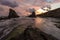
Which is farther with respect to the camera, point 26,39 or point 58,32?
point 58,32

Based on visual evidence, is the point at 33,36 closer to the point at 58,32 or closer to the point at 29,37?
the point at 29,37

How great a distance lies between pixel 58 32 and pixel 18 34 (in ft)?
13.3

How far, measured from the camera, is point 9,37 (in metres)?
13.1

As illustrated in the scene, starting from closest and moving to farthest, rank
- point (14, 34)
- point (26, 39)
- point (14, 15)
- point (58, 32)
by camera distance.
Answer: point (26, 39) → point (14, 34) → point (58, 32) → point (14, 15)

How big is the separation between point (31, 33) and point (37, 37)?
1.95 ft

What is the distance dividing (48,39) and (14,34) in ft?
8.15

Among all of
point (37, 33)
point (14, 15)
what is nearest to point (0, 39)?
point (37, 33)

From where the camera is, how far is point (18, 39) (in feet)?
41.6

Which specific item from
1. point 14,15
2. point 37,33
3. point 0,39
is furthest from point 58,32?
point 14,15

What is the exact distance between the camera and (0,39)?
45.3 ft

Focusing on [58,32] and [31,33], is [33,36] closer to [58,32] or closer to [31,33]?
[31,33]

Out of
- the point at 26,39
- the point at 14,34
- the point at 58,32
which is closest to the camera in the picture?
the point at 26,39

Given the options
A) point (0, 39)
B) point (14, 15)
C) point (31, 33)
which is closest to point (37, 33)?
point (31, 33)

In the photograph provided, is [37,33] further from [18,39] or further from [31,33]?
[18,39]
